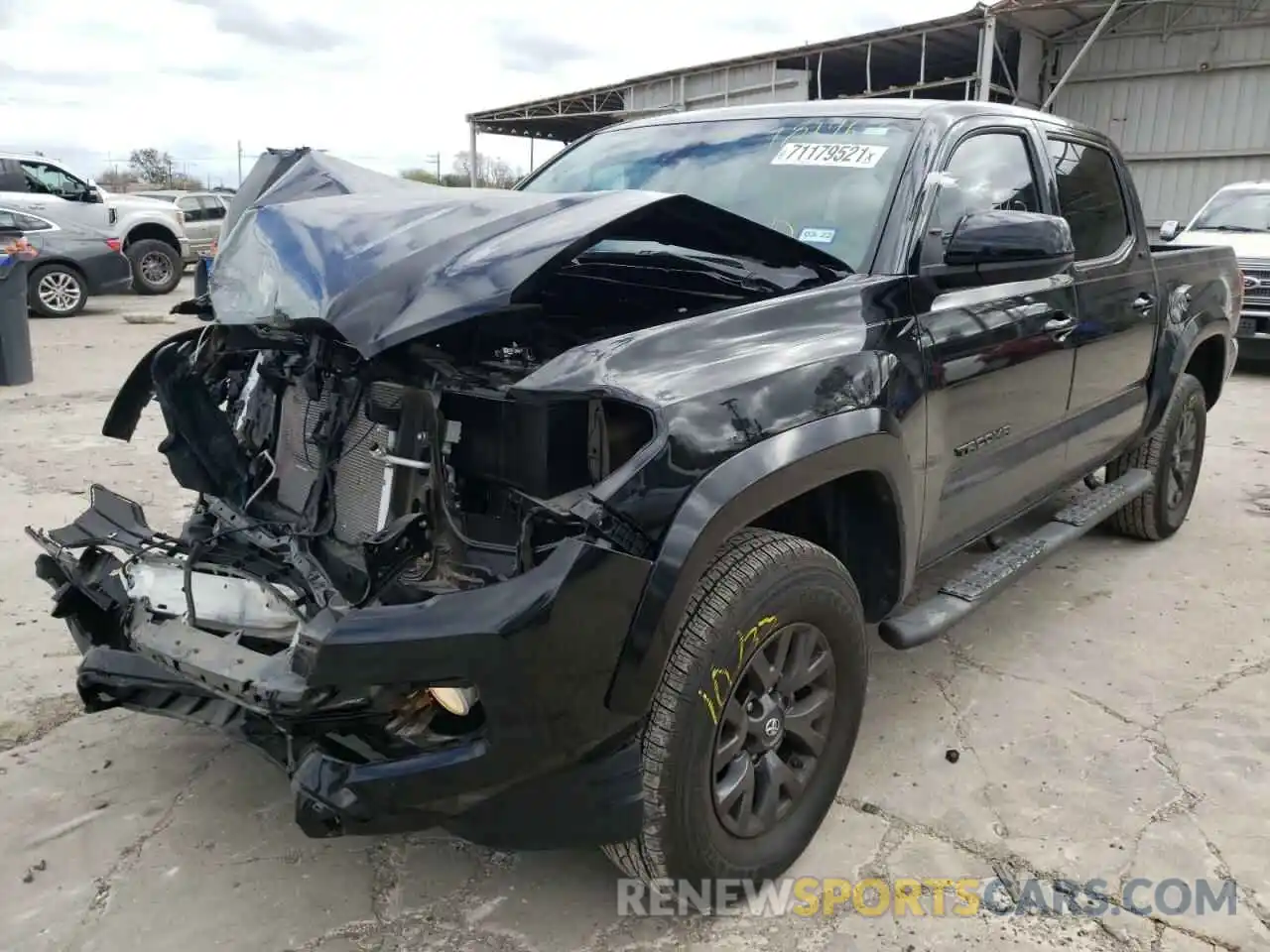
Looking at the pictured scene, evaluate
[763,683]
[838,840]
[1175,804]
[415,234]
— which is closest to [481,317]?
[415,234]

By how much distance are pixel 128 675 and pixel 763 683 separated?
5.08ft

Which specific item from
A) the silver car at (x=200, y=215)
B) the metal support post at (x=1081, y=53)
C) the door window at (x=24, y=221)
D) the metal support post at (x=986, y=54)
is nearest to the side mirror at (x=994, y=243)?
the door window at (x=24, y=221)

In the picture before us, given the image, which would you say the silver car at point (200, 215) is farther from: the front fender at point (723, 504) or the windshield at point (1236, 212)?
the front fender at point (723, 504)

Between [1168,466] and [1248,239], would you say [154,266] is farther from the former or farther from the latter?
[1168,466]

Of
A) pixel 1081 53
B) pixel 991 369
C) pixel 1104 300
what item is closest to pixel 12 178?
pixel 1104 300

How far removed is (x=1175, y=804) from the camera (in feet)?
9.39

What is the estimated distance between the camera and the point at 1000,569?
335 cm

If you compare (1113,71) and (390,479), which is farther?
(1113,71)

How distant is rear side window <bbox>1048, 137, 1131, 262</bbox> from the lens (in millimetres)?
3840

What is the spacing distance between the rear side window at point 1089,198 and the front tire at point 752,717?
2.14 metres

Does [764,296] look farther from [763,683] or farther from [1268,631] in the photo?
[1268,631]

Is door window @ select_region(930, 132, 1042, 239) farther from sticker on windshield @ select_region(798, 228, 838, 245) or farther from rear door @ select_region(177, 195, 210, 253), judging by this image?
rear door @ select_region(177, 195, 210, 253)

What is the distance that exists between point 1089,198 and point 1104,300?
0.50 meters

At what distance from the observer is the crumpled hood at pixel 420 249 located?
80.9 inches
